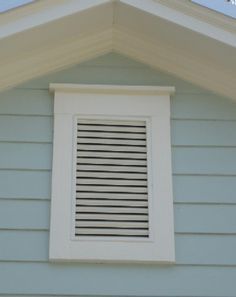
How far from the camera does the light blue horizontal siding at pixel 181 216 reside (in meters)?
3.79

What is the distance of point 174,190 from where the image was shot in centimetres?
393

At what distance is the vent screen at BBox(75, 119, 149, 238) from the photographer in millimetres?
3840

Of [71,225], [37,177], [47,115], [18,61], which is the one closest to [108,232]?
[71,225]

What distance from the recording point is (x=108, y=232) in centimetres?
381

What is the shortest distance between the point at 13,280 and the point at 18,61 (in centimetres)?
131

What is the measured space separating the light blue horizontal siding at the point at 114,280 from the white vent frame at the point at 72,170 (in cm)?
6

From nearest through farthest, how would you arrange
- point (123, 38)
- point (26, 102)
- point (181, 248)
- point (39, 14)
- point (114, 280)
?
point (114, 280) → point (181, 248) → point (39, 14) → point (26, 102) → point (123, 38)

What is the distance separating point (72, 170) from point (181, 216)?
0.68m

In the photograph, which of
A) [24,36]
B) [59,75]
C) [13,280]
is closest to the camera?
[13,280]

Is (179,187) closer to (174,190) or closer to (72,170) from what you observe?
(174,190)

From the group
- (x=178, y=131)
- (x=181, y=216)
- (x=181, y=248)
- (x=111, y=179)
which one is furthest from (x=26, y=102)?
(x=181, y=248)

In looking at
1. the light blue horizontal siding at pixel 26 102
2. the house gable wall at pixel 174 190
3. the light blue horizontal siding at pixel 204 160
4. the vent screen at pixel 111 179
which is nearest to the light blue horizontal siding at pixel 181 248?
the house gable wall at pixel 174 190

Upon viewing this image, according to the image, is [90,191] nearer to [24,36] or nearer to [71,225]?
[71,225]

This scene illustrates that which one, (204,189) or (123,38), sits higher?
(123,38)
